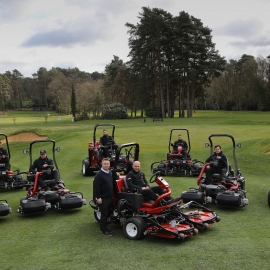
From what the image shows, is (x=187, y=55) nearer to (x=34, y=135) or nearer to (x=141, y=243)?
(x=34, y=135)

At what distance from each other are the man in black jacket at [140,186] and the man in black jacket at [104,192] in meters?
0.56

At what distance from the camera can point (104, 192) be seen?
30.8 feet

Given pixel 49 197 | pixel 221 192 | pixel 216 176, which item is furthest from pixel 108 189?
pixel 216 176

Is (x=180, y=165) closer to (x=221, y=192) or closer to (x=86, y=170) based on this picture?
(x=86, y=170)

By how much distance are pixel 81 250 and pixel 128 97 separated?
2954 inches

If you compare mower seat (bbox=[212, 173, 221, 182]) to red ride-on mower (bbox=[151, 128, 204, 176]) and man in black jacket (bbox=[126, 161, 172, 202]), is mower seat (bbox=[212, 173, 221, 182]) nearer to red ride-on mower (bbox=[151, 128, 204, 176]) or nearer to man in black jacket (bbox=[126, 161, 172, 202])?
man in black jacket (bbox=[126, 161, 172, 202])

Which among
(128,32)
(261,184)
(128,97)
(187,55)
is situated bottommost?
(261,184)

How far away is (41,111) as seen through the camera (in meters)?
122

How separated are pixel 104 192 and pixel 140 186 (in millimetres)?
961

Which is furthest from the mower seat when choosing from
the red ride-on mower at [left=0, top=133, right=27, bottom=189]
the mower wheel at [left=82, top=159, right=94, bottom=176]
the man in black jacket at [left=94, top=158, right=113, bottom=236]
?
the red ride-on mower at [left=0, top=133, right=27, bottom=189]

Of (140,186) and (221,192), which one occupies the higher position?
(140,186)

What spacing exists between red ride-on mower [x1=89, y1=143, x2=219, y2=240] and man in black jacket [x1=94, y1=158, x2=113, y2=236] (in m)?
0.29

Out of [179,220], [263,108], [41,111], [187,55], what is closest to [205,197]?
[179,220]

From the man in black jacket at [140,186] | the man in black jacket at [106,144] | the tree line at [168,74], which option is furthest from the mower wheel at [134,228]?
the tree line at [168,74]
